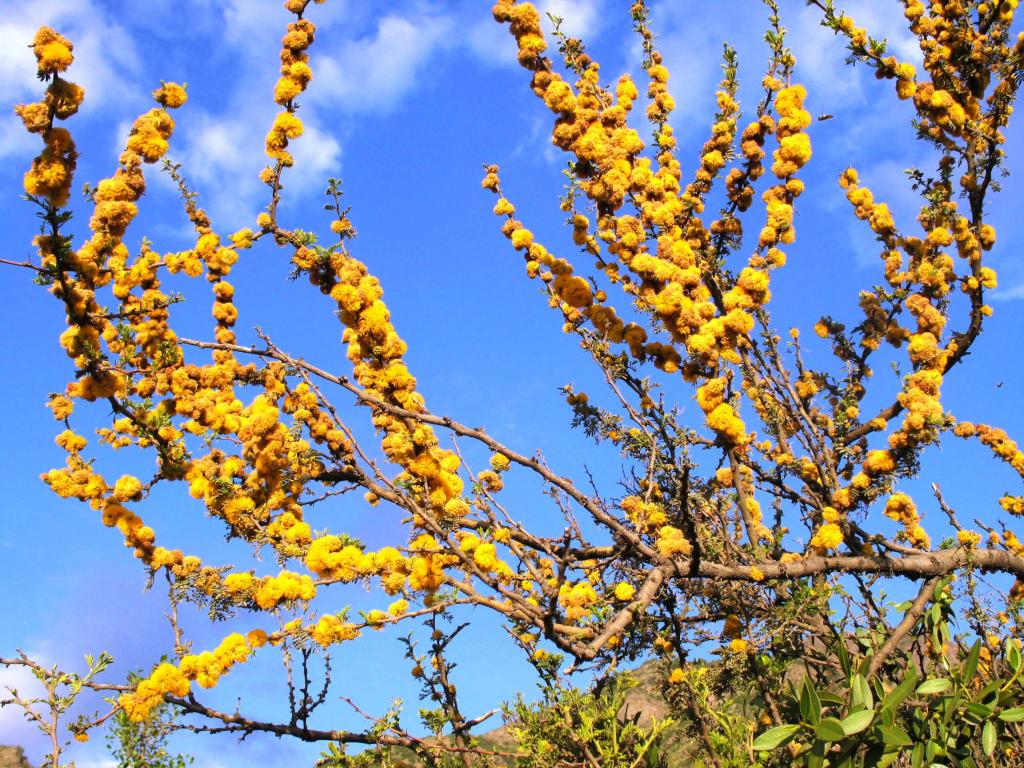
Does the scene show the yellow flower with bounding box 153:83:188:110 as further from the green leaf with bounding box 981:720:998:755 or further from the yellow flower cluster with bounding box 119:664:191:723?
the green leaf with bounding box 981:720:998:755

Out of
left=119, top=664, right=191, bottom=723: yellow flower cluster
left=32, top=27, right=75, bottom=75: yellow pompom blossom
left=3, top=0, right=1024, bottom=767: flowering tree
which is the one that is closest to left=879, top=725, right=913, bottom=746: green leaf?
left=3, top=0, right=1024, bottom=767: flowering tree

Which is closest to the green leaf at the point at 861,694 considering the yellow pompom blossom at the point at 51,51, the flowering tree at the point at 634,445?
the flowering tree at the point at 634,445

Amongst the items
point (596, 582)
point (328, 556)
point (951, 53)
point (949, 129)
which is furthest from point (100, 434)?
point (951, 53)

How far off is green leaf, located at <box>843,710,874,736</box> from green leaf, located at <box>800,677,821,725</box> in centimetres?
14

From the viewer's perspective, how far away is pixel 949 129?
968 cm

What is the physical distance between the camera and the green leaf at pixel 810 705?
4273 millimetres

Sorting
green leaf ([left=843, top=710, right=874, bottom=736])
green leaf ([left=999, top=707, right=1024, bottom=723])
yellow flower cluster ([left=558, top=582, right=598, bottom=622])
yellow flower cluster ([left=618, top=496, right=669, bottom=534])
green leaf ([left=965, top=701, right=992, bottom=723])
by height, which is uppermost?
yellow flower cluster ([left=618, top=496, right=669, bottom=534])

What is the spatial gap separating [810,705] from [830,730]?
0.50 feet

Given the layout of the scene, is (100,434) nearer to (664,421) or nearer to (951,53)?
(664,421)

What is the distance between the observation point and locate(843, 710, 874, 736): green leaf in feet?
13.9

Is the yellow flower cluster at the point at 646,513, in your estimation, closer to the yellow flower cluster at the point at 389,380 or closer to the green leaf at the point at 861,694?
the yellow flower cluster at the point at 389,380

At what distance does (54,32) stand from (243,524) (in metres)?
3.83

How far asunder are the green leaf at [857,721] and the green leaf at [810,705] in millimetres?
140

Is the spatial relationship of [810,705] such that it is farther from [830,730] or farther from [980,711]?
[980,711]
